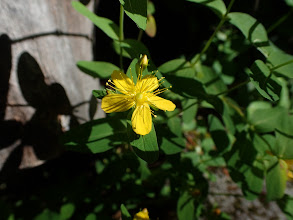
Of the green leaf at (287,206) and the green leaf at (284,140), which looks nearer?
the green leaf at (284,140)

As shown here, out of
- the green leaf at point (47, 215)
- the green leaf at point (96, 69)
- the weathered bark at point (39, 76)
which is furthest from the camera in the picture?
the green leaf at point (47, 215)

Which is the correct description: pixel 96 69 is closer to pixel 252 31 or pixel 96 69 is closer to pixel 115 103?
pixel 115 103

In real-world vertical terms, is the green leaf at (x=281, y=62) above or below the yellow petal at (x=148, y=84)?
above

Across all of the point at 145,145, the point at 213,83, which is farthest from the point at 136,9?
the point at 213,83

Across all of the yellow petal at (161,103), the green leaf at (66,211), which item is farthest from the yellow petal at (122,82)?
the green leaf at (66,211)

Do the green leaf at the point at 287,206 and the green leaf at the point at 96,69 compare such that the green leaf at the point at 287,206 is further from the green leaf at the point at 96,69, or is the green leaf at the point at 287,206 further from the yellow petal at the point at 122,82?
the green leaf at the point at 96,69

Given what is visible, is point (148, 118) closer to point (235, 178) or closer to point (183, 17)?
point (235, 178)
